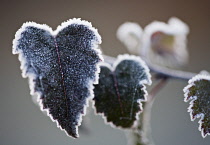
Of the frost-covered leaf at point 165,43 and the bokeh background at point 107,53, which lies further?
the bokeh background at point 107,53

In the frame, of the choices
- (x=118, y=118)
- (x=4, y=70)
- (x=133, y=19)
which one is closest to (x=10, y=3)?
(x=4, y=70)

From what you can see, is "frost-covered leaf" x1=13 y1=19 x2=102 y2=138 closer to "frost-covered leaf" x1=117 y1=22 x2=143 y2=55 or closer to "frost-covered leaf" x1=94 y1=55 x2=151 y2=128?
"frost-covered leaf" x1=94 y1=55 x2=151 y2=128

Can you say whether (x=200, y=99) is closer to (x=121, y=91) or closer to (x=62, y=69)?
(x=121, y=91)

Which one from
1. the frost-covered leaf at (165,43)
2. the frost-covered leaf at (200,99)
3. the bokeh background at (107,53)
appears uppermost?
the bokeh background at (107,53)

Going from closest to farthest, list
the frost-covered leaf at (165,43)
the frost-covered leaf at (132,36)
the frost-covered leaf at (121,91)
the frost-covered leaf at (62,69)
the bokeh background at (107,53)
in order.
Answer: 1. the frost-covered leaf at (62,69)
2. the frost-covered leaf at (121,91)
3. the frost-covered leaf at (165,43)
4. the frost-covered leaf at (132,36)
5. the bokeh background at (107,53)

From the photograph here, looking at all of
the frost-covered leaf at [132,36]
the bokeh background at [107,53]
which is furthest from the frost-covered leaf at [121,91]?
the bokeh background at [107,53]

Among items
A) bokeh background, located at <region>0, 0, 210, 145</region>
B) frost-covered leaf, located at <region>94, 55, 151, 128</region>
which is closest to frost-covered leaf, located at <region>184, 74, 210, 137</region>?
frost-covered leaf, located at <region>94, 55, 151, 128</region>

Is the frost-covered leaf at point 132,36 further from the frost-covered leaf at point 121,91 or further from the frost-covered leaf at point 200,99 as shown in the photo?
the frost-covered leaf at point 200,99
